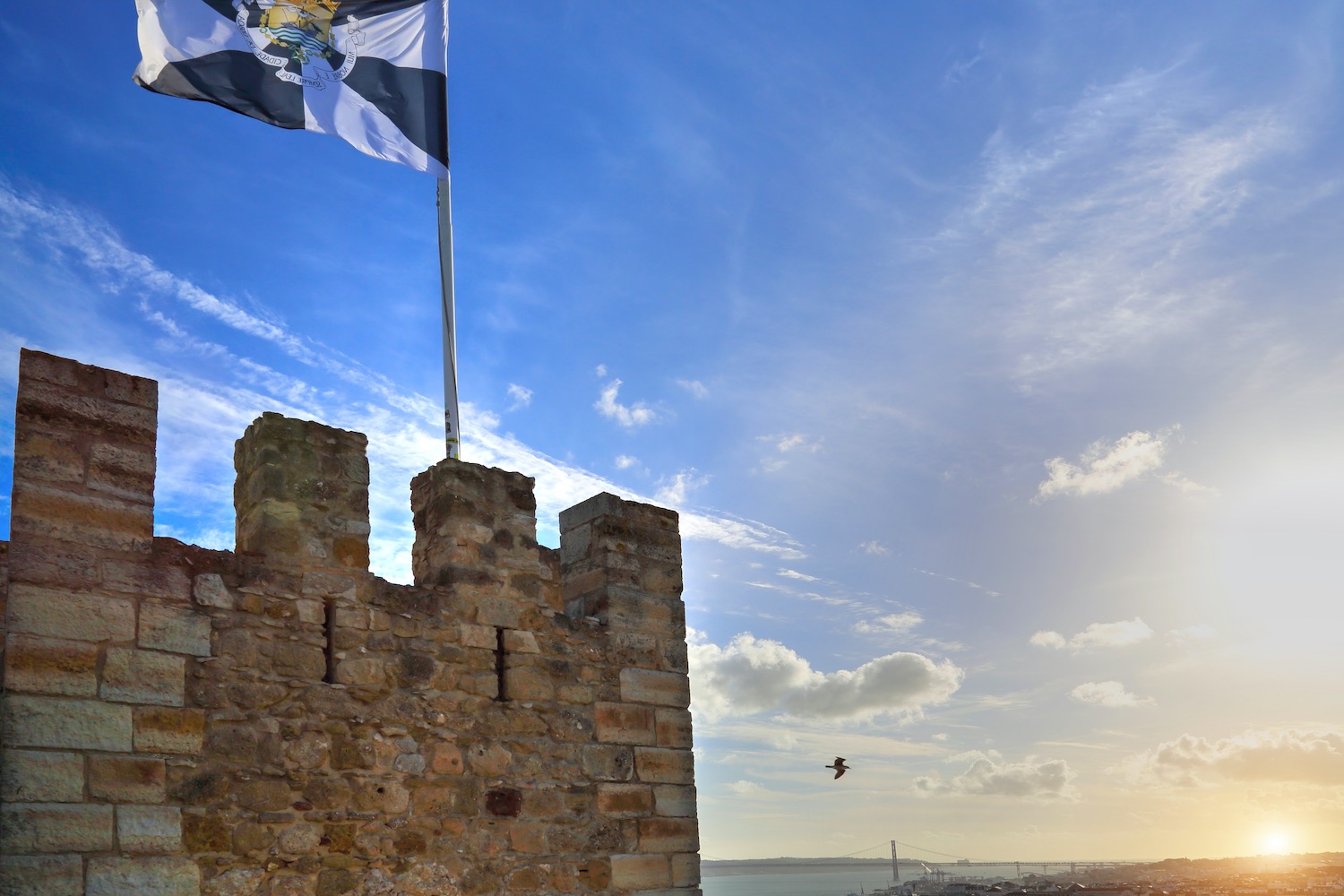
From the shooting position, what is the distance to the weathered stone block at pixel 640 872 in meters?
6.32

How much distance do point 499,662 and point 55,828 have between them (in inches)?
89.6

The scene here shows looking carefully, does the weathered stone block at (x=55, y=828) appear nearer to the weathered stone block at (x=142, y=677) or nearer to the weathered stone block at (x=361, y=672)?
the weathered stone block at (x=142, y=677)

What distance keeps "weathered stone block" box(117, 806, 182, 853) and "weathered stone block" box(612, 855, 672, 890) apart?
7.87 ft

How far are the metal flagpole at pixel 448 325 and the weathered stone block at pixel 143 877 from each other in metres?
2.52

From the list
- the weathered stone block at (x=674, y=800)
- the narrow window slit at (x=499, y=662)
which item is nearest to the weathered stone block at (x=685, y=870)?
the weathered stone block at (x=674, y=800)

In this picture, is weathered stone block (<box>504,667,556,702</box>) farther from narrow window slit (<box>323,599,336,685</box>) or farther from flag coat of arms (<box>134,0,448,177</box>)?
flag coat of arms (<box>134,0,448,177</box>)

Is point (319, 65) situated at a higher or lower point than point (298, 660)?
higher

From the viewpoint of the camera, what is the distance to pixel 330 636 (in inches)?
219

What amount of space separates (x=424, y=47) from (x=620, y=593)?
394 cm

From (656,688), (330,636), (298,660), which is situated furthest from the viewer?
(656,688)

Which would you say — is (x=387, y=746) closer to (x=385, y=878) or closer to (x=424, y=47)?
(x=385, y=878)

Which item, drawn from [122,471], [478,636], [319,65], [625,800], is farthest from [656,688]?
[319,65]

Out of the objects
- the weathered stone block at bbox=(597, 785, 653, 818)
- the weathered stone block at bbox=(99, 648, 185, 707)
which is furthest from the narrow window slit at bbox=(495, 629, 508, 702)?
the weathered stone block at bbox=(99, 648, 185, 707)

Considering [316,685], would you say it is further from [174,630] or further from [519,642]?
[519,642]
